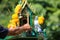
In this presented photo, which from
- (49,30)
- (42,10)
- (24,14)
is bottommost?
(49,30)

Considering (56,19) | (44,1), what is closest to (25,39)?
(56,19)

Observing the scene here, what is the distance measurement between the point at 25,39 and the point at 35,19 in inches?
22.5

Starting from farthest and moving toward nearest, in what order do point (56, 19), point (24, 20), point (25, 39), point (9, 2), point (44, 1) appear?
1. point (9, 2)
2. point (44, 1)
3. point (56, 19)
4. point (24, 20)
5. point (25, 39)

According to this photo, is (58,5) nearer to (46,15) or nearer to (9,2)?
(46,15)

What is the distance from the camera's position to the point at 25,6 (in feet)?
12.8

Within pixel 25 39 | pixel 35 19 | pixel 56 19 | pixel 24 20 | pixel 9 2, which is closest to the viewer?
pixel 25 39

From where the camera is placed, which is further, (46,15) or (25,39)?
(46,15)

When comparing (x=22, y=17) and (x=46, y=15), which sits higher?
(x=22, y=17)

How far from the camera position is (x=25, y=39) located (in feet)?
11.7

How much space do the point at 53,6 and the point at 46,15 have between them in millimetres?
244

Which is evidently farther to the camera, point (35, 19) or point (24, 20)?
point (35, 19)

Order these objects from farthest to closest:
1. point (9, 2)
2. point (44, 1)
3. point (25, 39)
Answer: point (9, 2) < point (44, 1) < point (25, 39)

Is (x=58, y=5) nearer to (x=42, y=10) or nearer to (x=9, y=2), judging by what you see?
(x=42, y=10)

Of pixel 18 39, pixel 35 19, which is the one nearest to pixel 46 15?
pixel 35 19
